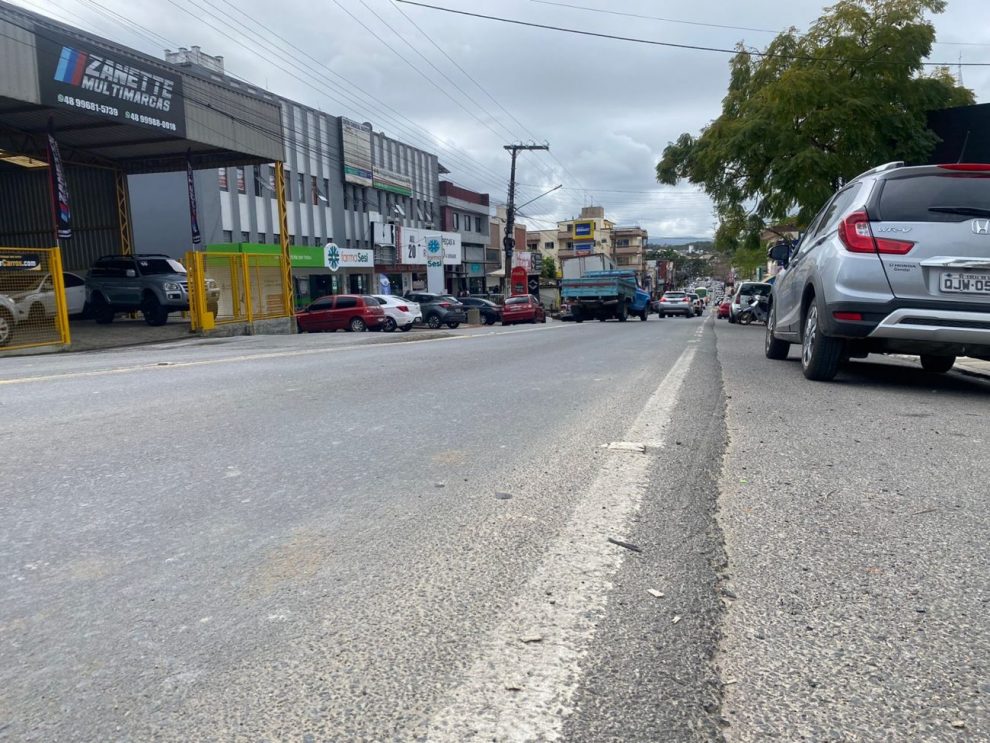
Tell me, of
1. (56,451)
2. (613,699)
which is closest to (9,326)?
(56,451)

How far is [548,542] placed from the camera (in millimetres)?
3016

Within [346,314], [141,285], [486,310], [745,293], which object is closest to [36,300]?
[141,285]

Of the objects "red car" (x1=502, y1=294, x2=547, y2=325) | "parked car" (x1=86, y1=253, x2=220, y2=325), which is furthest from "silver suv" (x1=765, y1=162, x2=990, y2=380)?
"red car" (x1=502, y1=294, x2=547, y2=325)

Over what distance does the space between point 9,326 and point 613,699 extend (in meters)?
15.9

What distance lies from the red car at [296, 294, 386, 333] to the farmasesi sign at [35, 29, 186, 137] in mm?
7586

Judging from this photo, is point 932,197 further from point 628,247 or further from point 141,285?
point 628,247

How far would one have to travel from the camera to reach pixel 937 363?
338 inches

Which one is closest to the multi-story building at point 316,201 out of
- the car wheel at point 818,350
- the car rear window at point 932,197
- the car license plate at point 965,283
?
the car wheel at point 818,350

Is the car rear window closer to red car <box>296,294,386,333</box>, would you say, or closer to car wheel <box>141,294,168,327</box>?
car wheel <box>141,294,168,327</box>

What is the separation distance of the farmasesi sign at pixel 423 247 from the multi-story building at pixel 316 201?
56 centimetres

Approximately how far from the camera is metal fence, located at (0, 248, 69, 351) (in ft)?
47.6

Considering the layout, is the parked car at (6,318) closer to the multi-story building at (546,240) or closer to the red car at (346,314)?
the red car at (346,314)

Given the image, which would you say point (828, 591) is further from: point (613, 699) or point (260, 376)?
point (260, 376)

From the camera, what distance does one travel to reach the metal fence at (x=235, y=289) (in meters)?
19.8
